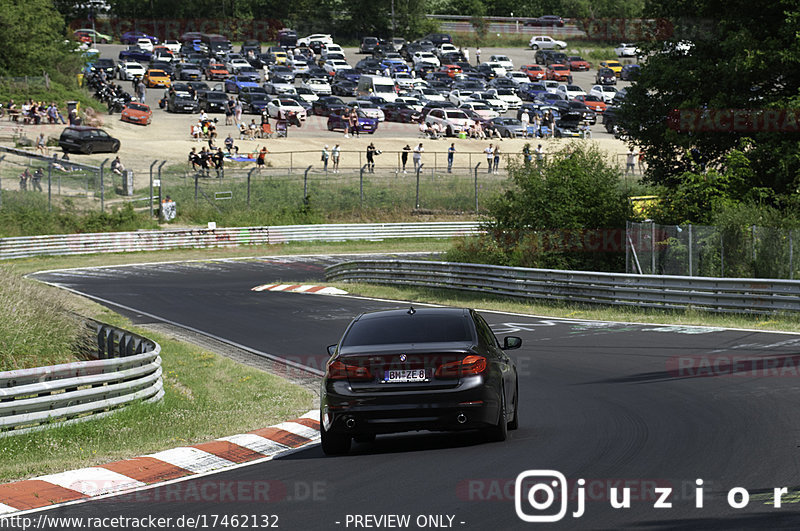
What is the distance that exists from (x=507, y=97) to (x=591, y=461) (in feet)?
247

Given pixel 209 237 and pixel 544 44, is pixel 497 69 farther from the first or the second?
pixel 209 237

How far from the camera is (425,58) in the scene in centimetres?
10056

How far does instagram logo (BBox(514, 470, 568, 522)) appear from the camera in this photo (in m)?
7.69

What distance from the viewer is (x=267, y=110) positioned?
74.5 meters

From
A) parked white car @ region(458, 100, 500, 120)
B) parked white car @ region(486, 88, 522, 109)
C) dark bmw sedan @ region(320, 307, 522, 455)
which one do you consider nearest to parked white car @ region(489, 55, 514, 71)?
parked white car @ region(486, 88, 522, 109)

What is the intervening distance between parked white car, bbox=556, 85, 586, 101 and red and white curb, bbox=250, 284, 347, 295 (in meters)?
52.1

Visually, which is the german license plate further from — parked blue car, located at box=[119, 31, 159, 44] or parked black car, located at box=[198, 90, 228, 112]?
parked blue car, located at box=[119, 31, 159, 44]

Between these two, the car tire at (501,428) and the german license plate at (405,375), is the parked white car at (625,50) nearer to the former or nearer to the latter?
the car tire at (501,428)

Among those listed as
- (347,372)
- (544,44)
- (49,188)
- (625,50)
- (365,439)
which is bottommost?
(49,188)

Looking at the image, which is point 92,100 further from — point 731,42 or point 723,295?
point 723,295

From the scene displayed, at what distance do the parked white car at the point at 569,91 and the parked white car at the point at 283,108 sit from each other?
2147 cm

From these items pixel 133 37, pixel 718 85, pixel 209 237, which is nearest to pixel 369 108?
pixel 209 237

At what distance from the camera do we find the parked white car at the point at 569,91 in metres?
84.7

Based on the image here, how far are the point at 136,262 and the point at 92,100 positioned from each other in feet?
112
